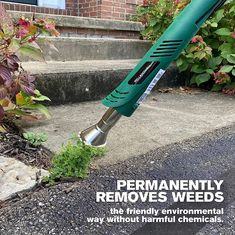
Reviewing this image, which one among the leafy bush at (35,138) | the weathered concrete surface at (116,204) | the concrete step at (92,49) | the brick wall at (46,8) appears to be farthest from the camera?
the brick wall at (46,8)

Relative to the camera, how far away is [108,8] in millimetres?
3926

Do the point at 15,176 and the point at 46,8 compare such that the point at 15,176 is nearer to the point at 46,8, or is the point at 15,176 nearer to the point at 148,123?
the point at 148,123

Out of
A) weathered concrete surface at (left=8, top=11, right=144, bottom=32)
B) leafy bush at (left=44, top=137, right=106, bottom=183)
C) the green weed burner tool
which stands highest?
the green weed burner tool

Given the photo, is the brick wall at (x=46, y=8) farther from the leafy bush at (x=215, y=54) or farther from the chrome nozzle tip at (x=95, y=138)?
the chrome nozzle tip at (x=95, y=138)

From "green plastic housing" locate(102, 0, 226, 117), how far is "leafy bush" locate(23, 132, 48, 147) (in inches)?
21.6

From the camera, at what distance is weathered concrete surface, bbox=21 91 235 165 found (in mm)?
1470

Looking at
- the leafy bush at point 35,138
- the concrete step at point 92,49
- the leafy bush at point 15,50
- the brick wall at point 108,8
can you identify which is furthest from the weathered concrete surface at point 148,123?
the brick wall at point 108,8

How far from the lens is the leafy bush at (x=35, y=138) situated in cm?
143

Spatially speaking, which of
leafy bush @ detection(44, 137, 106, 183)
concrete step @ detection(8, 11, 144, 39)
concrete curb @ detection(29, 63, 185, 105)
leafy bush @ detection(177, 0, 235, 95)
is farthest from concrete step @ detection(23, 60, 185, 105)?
leafy bush @ detection(44, 137, 106, 183)

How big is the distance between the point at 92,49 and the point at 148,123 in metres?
1.36

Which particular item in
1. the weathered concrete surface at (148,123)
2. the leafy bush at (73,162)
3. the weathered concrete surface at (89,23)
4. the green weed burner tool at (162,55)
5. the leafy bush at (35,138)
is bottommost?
the weathered concrete surface at (148,123)

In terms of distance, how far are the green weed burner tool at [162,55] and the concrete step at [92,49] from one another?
5.34 feet

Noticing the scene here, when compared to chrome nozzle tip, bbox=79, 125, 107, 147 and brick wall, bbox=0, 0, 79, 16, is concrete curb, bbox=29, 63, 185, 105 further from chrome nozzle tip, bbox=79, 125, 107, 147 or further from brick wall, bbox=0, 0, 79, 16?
brick wall, bbox=0, 0, 79, 16

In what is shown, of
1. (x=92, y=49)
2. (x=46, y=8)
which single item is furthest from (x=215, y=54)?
(x=46, y=8)
